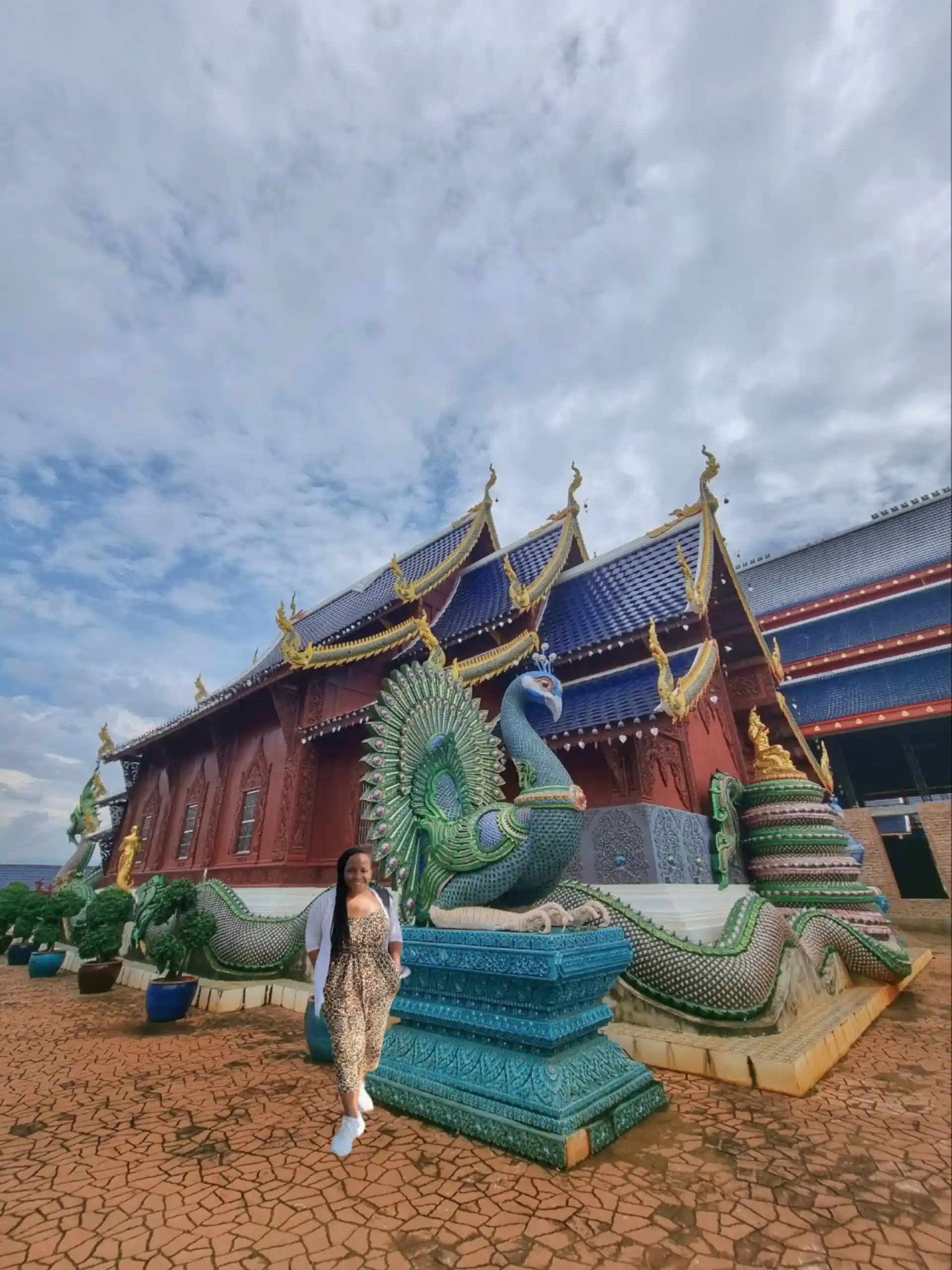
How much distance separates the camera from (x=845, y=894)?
273 inches

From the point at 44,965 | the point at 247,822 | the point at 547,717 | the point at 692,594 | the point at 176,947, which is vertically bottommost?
the point at 44,965

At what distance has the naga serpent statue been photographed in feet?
11.2

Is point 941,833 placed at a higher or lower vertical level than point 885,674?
lower

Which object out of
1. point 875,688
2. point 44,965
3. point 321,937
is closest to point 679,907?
point 321,937

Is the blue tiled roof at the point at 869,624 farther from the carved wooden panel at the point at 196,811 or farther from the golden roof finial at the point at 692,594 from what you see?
the carved wooden panel at the point at 196,811

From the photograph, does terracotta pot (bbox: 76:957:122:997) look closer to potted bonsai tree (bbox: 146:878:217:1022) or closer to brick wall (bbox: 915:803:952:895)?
potted bonsai tree (bbox: 146:878:217:1022)

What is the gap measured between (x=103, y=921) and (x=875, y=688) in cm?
1985

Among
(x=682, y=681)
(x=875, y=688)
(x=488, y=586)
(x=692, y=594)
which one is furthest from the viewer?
(x=875, y=688)

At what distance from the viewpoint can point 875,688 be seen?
17.3 m

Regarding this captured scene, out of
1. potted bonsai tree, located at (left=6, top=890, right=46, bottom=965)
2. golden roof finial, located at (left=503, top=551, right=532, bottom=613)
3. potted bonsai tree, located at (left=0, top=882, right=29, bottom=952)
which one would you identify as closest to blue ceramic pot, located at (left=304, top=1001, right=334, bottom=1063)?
golden roof finial, located at (left=503, top=551, right=532, bottom=613)

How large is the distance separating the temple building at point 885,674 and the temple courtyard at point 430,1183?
1392 cm

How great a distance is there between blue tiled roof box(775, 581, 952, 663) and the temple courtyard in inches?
735

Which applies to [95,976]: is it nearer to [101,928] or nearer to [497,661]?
[101,928]

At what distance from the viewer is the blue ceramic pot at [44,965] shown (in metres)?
8.38
